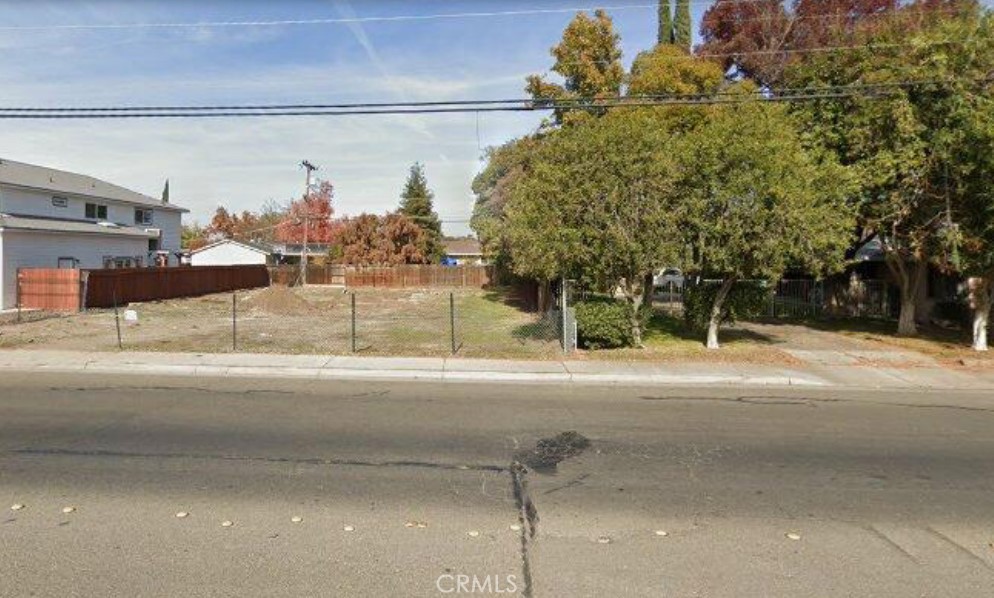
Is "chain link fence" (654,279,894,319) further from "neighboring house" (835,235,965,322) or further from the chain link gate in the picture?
the chain link gate

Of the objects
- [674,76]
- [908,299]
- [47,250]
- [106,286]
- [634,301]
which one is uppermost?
[674,76]

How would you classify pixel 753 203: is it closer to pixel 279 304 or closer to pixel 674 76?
pixel 674 76

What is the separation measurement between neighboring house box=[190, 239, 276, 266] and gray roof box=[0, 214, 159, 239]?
16922 millimetres

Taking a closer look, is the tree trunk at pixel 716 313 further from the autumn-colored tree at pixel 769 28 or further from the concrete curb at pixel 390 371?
the autumn-colored tree at pixel 769 28

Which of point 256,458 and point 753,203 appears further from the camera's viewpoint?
point 753,203

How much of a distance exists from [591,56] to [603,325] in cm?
2171

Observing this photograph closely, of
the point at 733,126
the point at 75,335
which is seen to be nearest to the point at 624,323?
the point at 733,126

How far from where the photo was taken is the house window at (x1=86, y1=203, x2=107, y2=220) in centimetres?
3656

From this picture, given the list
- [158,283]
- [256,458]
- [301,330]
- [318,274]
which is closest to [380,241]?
[318,274]

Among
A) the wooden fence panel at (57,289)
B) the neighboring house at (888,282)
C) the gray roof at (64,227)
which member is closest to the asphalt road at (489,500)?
the neighboring house at (888,282)

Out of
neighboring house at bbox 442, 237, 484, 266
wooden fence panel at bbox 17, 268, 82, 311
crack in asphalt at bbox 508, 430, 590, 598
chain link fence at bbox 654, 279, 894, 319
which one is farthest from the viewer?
neighboring house at bbox 442, 237, 484, 266

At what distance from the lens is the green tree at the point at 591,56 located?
32.3 metres

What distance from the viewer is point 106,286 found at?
1061 inches

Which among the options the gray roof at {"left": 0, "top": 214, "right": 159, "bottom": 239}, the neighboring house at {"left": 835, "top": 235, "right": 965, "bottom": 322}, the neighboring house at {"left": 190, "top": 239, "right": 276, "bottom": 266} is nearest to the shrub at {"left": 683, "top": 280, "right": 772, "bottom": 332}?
the neighboring house at {"left": 835, "top": 235, "right": 965, "bottom": 322}
